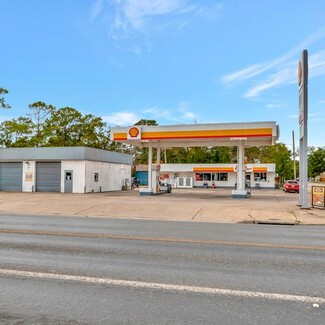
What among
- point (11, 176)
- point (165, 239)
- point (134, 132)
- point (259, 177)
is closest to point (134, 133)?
point (134, 132)

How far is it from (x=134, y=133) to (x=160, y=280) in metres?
25.6

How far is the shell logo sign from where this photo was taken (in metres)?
31.0

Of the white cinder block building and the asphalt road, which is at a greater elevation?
the white cinder block building

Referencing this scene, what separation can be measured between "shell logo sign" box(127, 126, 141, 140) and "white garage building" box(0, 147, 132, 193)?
256 inches

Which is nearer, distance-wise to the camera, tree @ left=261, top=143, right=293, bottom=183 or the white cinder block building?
the white cinder block building

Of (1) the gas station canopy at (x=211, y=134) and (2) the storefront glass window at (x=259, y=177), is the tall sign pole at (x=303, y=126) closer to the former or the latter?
(1) the gas station canopy at (x=211, y=134)

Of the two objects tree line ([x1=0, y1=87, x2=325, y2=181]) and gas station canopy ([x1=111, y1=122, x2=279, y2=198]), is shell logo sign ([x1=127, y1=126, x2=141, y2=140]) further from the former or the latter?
tree line ([x1=0, y1=87, x2=325, y2=181])

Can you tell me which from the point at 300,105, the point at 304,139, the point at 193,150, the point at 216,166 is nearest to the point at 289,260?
the point at 304,139

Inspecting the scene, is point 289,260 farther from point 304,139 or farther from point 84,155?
point 84,155

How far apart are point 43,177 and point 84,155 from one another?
5.31m

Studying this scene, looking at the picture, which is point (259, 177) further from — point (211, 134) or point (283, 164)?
point (211, 134)

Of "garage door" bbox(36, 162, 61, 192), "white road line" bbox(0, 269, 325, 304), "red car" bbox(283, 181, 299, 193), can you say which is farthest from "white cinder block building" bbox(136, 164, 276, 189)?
"white road line" bbox(0, 269, 325, 304)

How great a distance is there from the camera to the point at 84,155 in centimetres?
3553

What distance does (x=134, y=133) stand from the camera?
3106 centimetres
